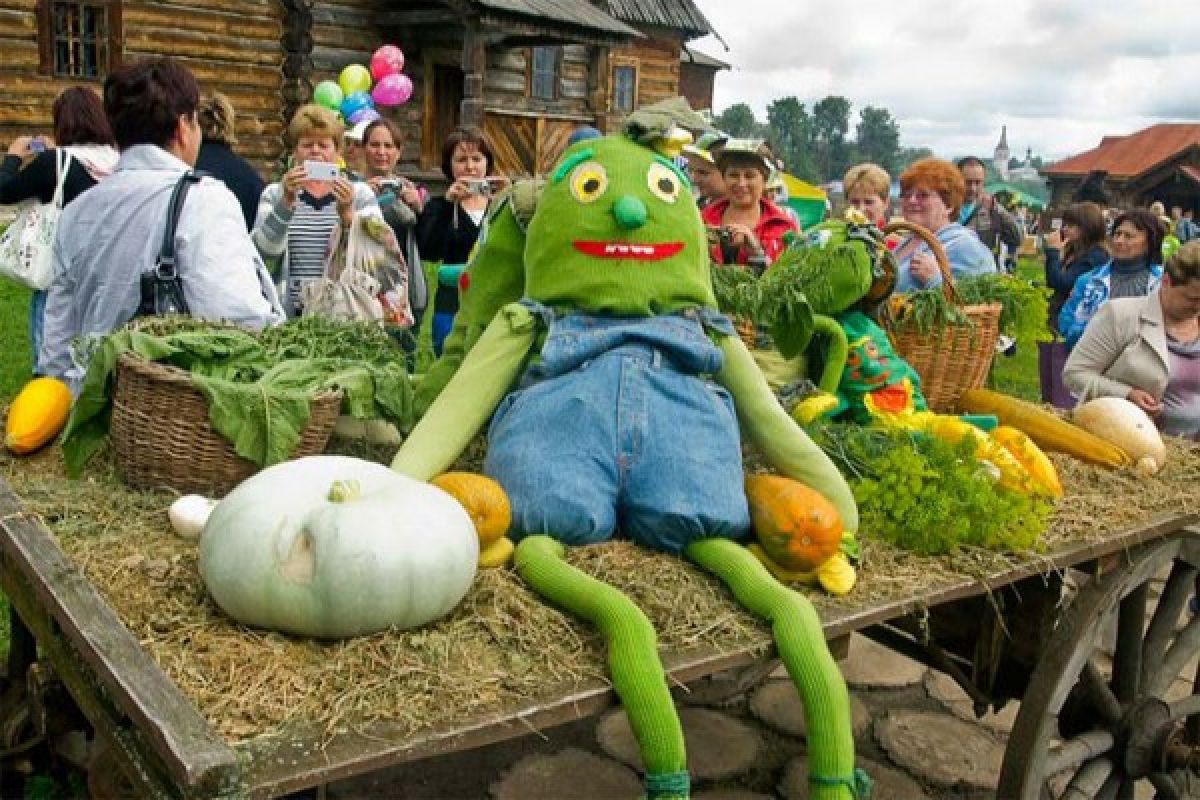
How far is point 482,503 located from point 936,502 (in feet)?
3.37

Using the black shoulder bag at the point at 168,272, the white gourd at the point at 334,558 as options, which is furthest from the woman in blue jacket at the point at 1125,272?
the white gourd at the point at 334,558

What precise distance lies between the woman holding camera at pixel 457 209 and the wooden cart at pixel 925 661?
7.90ft

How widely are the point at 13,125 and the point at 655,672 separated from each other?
13.1 metres

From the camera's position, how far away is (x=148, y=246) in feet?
9.72

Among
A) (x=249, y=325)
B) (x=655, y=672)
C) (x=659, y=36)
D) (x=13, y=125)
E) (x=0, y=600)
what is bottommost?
(x=0, y=600)

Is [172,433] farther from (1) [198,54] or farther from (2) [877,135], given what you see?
(2) [877,135]

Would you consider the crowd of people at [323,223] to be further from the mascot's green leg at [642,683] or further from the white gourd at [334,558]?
the mascot's green leg at [642,683]

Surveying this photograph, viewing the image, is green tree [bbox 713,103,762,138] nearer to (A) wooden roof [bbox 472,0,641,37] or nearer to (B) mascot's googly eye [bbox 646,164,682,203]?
(A) wooden roof [bbox 472,0,641,37]

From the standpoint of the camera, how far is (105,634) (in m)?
1.72

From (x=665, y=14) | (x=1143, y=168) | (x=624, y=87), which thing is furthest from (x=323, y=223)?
(x=1143, y=168)

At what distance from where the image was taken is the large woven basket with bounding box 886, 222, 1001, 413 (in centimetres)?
347

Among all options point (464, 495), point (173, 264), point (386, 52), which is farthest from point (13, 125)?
point (464, 495)

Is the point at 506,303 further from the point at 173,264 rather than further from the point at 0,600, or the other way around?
the point at 0,600

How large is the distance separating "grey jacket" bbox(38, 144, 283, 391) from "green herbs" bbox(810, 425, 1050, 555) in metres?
1.61
